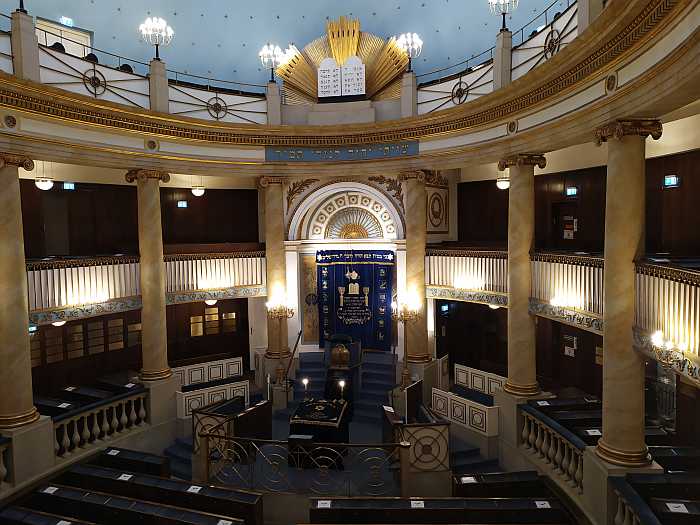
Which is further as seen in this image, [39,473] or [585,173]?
[585,173]

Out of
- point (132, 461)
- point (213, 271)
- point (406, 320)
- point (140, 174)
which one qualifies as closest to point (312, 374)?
point (406, 320)

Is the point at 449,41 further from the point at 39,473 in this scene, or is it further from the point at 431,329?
the point at 39,473

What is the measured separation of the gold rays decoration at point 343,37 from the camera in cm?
1451

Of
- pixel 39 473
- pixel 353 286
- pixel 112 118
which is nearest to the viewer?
pixel 39 473

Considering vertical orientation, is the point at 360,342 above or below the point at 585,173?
below

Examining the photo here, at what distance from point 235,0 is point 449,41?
22.2 feet

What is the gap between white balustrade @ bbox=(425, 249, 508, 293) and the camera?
1218cm

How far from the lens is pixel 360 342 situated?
49.2 feet

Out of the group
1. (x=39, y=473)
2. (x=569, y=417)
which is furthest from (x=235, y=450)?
(x=569, y=417)

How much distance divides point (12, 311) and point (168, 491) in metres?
4.45

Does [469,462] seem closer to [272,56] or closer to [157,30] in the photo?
[272,56]

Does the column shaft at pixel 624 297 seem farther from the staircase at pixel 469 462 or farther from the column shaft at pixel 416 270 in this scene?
the column shaft at pixel 416 270

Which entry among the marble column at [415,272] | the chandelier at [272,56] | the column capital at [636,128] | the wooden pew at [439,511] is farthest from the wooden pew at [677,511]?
the chandelier at [272,56]

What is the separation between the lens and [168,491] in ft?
28.5
